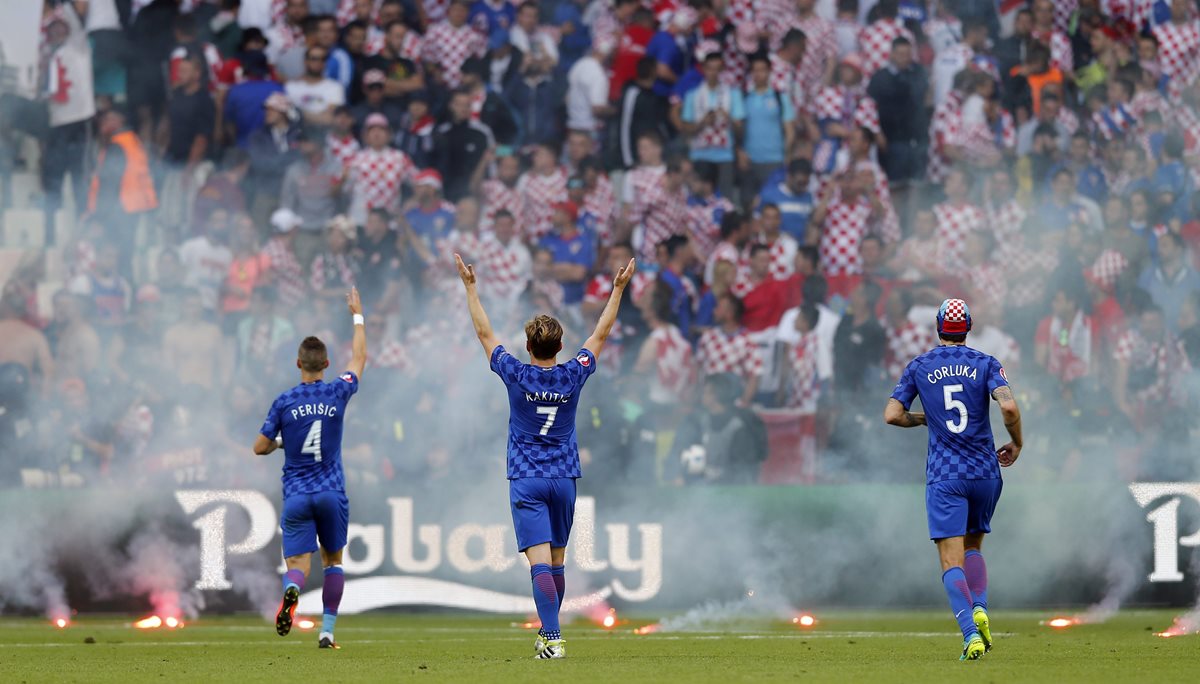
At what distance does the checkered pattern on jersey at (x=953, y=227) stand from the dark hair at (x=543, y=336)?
9.84 metres

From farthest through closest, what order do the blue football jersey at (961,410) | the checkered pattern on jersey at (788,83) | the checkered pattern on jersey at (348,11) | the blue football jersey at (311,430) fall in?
the checkered pattern on jersey at (348,11)
the checkered pattern on jersey at (788,83)
the blue football jersey at (311,430)
the blue football jersey at (961,410)

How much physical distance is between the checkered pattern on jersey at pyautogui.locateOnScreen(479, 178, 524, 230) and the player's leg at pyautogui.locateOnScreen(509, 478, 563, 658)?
32.5 ft

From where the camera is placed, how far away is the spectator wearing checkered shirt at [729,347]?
18.9 metres

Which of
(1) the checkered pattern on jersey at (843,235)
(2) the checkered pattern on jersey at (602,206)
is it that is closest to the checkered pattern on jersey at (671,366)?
(2) the checkered pattern on jersey at (602,206)

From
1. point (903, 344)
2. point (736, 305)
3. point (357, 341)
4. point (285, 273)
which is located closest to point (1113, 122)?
point (903, 344)

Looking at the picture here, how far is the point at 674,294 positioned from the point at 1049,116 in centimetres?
490

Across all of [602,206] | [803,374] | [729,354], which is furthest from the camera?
[602,206]

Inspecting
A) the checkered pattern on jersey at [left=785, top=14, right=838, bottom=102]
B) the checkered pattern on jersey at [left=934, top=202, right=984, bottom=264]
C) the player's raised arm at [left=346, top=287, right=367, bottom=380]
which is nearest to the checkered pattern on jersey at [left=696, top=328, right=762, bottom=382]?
the checkered pattern on jersey at [left=934, top=202, right=984, bottom=264]

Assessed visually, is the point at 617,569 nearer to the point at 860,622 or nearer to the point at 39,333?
the point at 860,622

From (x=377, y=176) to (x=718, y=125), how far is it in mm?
3907

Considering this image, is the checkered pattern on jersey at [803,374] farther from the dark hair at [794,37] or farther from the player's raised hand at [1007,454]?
the player's raised hand at [1007,454]

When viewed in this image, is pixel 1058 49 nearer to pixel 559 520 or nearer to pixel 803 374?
pixel 803 374

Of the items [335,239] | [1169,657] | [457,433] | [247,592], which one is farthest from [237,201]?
[1169,657]

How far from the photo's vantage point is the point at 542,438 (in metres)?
10.8
